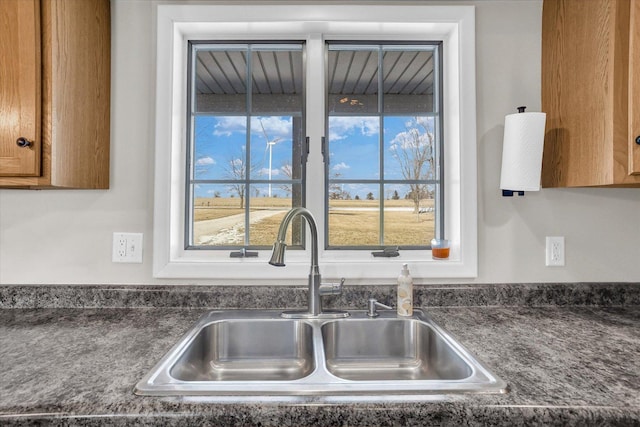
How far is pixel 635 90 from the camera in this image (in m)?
1.12

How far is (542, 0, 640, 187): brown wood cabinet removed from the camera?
113 cm

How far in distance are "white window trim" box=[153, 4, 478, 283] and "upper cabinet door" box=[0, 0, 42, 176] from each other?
41cm

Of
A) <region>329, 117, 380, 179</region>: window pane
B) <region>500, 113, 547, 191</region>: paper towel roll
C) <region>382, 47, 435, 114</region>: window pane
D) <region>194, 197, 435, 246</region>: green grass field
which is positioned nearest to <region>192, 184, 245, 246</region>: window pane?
<region>194, 197, 435, 246</region>: green grass field

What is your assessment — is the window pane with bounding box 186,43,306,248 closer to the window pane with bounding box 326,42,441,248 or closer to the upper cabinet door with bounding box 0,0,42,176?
the window pane with bounding box 326,42,441,248

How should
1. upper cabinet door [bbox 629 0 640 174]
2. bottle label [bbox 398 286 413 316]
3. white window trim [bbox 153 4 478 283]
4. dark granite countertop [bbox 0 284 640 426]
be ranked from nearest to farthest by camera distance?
dark granite countertop [bbox 0 284 640 426]
upper cabinet door [bbox 629 0 640 174]
bottle label [bbox 398 286 413 316]
white window trim [bbox 153 4 478 283]

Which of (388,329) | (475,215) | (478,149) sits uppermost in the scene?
(478,149)

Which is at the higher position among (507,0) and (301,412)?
(507,0)

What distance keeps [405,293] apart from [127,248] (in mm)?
1101

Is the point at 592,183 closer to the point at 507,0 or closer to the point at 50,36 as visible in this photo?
the point at 507,0

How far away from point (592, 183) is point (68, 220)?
1.95 m

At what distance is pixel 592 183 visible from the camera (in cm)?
124

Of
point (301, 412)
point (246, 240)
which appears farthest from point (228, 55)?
point (301, 412)

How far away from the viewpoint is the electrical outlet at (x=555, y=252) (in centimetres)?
149

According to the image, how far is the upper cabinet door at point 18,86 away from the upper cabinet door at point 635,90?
1.85 metres
